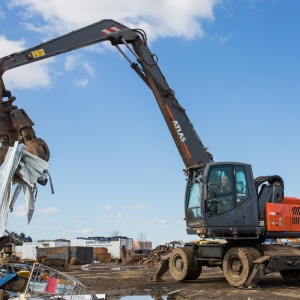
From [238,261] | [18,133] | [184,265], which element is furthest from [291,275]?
[18,133]

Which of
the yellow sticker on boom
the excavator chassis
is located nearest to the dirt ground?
the excavator chassis

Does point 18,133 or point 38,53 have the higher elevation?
point 38,53

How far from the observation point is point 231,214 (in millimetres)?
14680

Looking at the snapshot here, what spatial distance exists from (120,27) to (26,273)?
9.38m

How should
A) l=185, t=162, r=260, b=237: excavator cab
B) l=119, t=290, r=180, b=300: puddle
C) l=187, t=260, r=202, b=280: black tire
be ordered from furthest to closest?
1. l=187, t=260, r=202, b=280: black tire
2. l=185, t=162, r=260, b=237: excavator cab
3. l=119, t=290, r=180, b=300: puddle

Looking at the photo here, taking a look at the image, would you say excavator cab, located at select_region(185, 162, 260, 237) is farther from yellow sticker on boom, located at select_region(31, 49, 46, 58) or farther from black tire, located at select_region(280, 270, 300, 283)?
yellow sticker on boom, located at select_region(31, 49, 46, 58)

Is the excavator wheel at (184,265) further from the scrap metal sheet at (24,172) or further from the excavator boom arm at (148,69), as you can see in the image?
the scrap metal sheet at (24,172)

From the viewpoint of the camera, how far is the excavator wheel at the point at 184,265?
16.3m

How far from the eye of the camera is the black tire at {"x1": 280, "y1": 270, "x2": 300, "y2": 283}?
16.3m

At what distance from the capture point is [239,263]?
14.7 meters

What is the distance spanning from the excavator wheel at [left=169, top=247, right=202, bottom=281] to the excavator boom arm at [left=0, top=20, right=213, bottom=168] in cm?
280

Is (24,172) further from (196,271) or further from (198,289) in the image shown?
(196,271)

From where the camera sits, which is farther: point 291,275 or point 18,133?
point 291,275

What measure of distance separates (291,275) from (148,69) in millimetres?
7871
